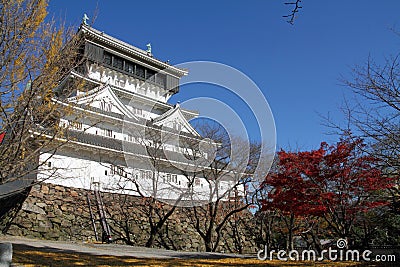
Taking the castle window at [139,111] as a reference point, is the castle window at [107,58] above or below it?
above

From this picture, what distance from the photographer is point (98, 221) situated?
57.1 feet

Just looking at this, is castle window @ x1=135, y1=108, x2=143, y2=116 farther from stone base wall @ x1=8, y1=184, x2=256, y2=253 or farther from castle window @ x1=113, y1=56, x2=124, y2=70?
stone base wall @ x1=8, y1=184, x2=256, y2=253

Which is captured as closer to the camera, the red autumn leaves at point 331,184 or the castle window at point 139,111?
the red autumn leaves at point 331,184

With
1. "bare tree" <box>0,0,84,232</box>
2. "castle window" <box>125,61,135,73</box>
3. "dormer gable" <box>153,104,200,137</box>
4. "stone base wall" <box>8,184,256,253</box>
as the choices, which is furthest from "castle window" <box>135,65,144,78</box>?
"bare tree" <box>0,0,84,232</box>

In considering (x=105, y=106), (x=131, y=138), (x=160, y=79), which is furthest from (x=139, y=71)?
(x=131, y=138)

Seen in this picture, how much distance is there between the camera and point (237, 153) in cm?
1823

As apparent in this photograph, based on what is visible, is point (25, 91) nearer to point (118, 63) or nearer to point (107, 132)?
point (107, 132)

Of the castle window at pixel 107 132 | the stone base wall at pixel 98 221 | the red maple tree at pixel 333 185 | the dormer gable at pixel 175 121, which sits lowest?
the stone base wall at pixel 98 221

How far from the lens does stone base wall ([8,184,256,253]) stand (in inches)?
601

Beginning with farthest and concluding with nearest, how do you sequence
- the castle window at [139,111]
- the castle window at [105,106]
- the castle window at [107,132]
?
the castle window at [139,111] < the castle window at [105,106] < the castle window at [107,132]

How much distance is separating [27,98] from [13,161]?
0.86m

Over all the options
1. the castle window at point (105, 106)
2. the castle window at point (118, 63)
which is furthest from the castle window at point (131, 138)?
the castle window at point (118, 63)

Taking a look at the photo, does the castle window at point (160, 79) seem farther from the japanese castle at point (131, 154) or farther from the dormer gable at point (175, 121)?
the dormer gable at point (175, 121)

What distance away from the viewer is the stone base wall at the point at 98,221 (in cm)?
1527
